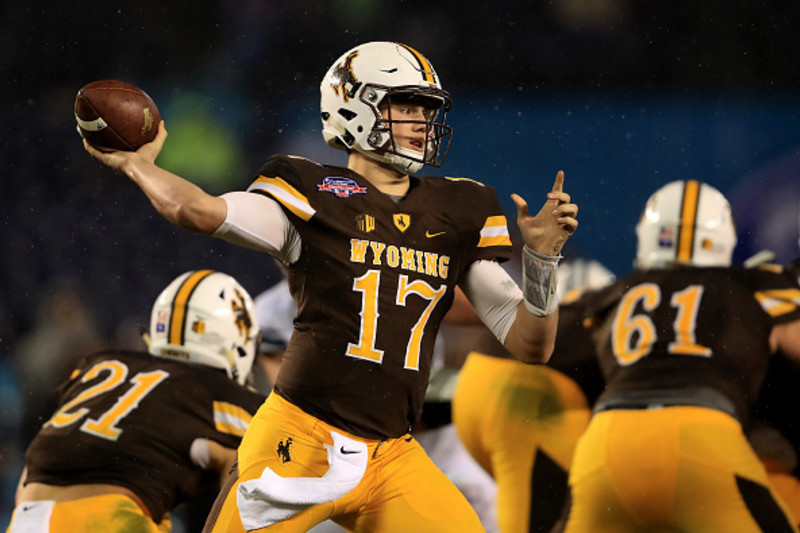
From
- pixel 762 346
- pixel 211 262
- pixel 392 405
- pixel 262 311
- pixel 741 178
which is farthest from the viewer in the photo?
pixel 211 262

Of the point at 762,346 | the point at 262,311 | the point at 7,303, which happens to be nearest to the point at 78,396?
the point at 262,311

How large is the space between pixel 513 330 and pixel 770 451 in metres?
2.02

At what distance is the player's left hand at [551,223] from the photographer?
83.8 inches

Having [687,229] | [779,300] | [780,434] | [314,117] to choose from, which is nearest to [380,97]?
[779,300]

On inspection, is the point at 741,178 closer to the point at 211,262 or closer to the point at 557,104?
the point at 557,104

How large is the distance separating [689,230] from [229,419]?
1975 mm

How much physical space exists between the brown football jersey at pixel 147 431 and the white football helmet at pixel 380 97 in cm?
134

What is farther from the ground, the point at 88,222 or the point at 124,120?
the point at 124,120

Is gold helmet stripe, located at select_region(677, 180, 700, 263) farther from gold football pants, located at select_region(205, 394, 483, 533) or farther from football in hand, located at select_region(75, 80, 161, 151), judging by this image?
football in hand, located at select_region(75, 80, 161, 151)

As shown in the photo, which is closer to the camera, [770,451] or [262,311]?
[770,451]

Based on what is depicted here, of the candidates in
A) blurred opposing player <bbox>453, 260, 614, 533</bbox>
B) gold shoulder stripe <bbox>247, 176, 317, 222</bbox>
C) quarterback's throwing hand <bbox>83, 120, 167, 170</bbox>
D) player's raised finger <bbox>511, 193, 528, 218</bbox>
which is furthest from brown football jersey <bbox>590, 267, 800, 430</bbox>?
quarterback's throwing hand <bbox>83, 120, 167, 170</bbox>

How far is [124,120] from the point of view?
2.06m

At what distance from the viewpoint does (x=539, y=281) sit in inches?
85.7

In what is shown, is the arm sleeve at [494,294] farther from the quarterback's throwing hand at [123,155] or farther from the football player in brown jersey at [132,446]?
the football player in brown jersey at [132,446]
